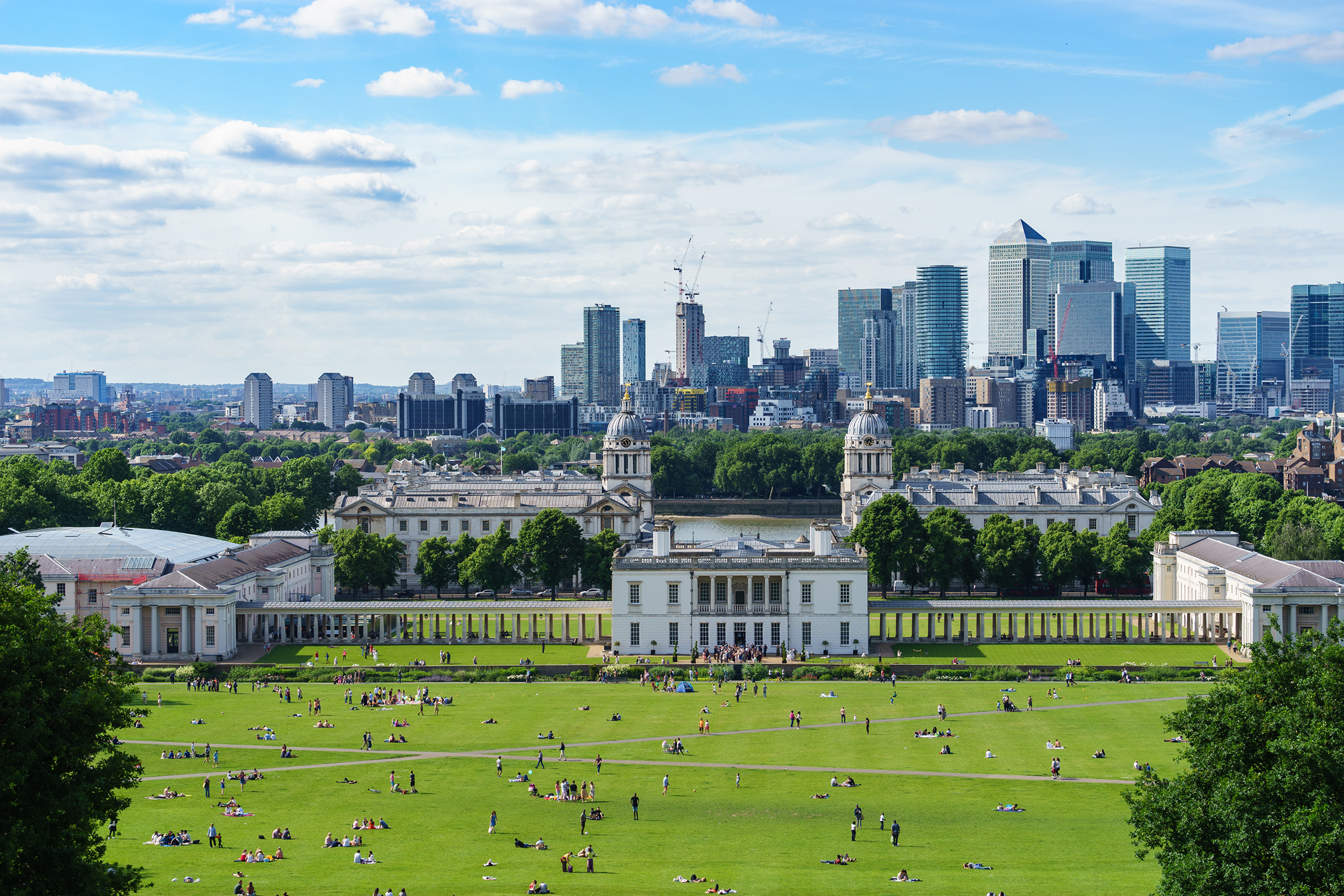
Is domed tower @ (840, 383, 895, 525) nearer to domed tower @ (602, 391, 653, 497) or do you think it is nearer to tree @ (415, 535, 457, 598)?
domed tower @ (602, 391, 653, 497)

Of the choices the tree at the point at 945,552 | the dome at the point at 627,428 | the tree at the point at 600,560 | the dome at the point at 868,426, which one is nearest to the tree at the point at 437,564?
the tree at the point at 600,560

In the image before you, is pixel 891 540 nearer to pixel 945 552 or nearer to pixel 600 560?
pixel 945 552

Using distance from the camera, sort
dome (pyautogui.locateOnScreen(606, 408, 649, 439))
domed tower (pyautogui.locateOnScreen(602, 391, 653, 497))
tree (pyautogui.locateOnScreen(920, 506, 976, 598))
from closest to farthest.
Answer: tree (pyautogui.locateOnScreen(920, 506, 976, 598))
domed tower (pyautogui.locateOnScreen(602, 391, 653, 497))
dome (pyautogui.locateOnScreen(606, 408, 649, 439))

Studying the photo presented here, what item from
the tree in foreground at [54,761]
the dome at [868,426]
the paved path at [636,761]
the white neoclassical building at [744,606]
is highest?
the dome at [868,426]

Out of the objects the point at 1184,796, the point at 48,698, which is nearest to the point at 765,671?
the point at 1184,796

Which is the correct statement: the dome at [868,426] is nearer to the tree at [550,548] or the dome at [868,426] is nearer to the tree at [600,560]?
the tree at [600,560]

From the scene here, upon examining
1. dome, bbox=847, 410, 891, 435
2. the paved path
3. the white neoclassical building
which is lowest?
the paved path

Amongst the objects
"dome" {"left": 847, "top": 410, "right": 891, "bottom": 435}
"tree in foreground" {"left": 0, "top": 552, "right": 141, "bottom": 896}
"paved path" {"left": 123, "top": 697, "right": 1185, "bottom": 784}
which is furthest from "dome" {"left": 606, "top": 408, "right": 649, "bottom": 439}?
"tree in foreground" {"left": 0, "top": 552, "right": 141, "bottom": 896}

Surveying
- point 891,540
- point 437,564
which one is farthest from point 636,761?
point 437,564
